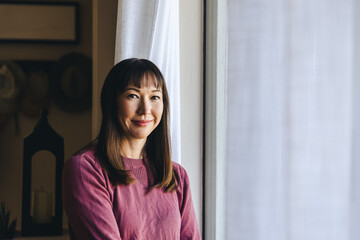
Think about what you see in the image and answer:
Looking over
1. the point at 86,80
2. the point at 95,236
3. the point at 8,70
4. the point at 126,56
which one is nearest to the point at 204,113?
the point at 126,56

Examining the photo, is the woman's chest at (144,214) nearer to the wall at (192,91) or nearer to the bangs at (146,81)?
the bangs at (146,81)

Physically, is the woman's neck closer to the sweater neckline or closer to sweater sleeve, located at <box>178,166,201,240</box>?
the sweater neckline

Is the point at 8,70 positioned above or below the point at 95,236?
above

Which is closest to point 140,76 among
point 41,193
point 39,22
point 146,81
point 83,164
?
point 146,81

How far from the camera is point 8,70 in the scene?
2740mm

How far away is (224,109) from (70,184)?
0.62 metres

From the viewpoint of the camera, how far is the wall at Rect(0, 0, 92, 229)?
2.77 m

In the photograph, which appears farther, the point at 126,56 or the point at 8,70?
the point at 8,70

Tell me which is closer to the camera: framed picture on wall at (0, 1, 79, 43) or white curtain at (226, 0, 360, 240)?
white curtain at (226, 0, 360, 240)

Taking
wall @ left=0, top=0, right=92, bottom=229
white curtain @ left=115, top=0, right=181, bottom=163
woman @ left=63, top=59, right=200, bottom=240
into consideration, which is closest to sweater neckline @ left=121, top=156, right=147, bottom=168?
woman @ left=63, top=59, right=200, bottom=240

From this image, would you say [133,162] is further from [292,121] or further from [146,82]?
[292,121]

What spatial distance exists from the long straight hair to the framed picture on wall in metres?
1.42

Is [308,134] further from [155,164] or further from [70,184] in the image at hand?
[70,184]

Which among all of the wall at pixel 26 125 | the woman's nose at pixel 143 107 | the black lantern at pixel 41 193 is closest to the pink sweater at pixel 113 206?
the woman's nose at pixel 143 107
